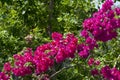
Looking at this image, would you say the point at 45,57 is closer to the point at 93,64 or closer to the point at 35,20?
the point at 93,64

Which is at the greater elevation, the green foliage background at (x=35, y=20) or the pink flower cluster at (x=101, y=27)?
the pink flower cluster at (x=101, y=27)

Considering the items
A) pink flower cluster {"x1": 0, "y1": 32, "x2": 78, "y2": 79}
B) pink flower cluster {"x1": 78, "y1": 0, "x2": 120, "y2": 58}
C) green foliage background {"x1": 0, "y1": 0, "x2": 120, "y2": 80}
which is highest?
pink flower cluster {"x1": 78, "y1": 0, "x2": 120, "y2": 58}

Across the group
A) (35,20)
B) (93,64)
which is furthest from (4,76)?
(35,20)

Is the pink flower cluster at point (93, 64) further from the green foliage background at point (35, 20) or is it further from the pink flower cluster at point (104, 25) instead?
the green foliage background at point (35, 20)

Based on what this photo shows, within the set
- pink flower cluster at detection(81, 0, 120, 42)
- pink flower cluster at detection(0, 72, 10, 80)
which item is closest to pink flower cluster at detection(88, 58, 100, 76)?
pink flower cluster at detection(81, 0, 120, 42)

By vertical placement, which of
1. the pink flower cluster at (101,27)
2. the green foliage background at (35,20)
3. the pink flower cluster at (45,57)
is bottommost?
the green foliage background at (35,20)

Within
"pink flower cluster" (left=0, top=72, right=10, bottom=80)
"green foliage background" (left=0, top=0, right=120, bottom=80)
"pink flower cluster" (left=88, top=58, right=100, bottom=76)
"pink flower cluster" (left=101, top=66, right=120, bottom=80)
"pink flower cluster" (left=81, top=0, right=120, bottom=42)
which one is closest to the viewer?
"pink flower cluster" (left=101, top=66, right=120, bottom=80)

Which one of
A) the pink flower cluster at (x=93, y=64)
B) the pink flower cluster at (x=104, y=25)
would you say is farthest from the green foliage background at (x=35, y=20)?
the pink flower cluster at (x=104, y=25)

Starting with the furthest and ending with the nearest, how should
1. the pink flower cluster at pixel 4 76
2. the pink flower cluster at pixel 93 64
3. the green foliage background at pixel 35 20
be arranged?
the green foliage background at pixel 35 20
the pink flower cluster at pixel 93 64
the pink flower cluster at pixel 4 76

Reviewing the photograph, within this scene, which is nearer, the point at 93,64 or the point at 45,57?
the point at 45,57

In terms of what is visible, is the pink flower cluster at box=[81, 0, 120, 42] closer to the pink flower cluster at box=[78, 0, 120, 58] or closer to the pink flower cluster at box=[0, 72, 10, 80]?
the pink flower cluster at box=[78, 0, 120, 58]

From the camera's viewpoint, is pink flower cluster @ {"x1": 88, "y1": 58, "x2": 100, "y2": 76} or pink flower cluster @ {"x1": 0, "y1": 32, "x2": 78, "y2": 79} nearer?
pink flower cluster @ {"x1": 0, "y1": 32, "x2": 78, "y2": 79}

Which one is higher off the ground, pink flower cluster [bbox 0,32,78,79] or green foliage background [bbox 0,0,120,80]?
pink flower cluster [bbox 0,32,78,79]

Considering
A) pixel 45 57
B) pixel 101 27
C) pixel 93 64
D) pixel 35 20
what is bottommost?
pixel 35 20
